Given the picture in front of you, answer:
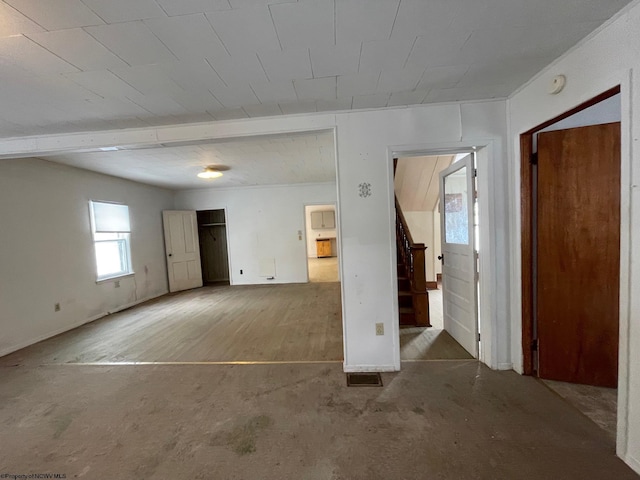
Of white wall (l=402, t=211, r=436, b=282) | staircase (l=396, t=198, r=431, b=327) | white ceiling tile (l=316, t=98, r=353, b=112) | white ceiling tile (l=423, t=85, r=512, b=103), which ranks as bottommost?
staircase (l=396, t=198, r=431, b=327)

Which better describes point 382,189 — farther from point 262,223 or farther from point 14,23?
point 262,223

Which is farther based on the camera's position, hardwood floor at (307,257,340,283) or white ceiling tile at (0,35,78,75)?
hardwood floor at (307,257,340,283)

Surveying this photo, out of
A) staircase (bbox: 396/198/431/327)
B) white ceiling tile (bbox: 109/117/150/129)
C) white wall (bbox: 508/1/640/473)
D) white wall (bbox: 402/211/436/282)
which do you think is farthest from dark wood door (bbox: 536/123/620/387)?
white wall (bbox: 402/211/436/282)

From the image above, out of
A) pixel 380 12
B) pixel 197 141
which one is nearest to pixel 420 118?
pixel 380 12

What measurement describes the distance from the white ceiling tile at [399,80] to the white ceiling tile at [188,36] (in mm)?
1024

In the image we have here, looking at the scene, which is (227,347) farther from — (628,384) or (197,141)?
(628,384)

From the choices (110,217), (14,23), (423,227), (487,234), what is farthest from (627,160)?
(110,217)

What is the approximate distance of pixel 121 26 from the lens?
1209 mm

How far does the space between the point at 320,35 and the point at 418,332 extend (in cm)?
304

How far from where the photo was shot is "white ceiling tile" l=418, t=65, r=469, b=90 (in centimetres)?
166

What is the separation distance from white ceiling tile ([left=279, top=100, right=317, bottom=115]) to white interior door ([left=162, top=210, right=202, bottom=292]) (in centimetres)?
479

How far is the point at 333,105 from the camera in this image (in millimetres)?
→ 2090

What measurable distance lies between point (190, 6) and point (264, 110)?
100cm

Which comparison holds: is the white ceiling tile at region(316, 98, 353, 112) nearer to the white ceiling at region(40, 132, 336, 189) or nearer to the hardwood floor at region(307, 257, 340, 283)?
the white ceiling at region(40, 132, 336, 189)
